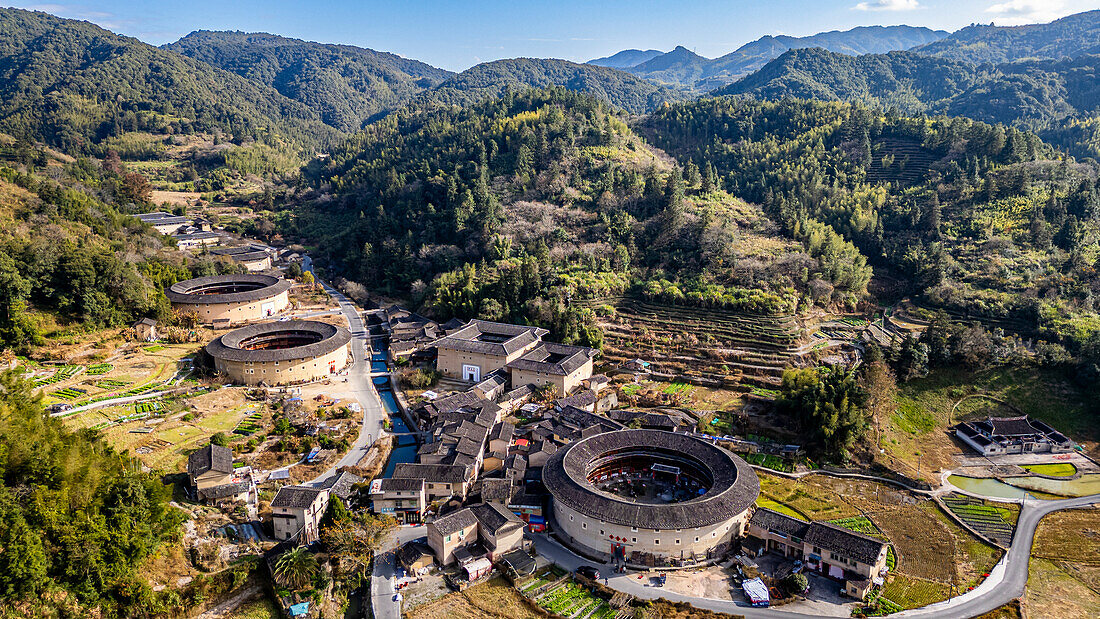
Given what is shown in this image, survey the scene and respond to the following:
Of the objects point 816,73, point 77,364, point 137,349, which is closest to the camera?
point 77,364

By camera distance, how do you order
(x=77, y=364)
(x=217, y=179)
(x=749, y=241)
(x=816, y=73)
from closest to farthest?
(x=77, y=364) < (x=749, y=241) < (x=217, y=179) < (x=816, y=73)

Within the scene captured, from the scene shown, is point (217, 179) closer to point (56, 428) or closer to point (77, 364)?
point (77, 364)

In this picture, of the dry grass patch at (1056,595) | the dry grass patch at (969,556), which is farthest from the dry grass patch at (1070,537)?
the dry grass patch at (969,556)

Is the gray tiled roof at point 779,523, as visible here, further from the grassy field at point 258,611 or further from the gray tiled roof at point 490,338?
the gray tiled roof at point 490,338

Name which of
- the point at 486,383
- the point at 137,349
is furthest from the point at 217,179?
the point at 486,383

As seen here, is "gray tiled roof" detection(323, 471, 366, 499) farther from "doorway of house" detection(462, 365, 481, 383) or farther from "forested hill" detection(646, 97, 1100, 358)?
"forested hill" detection(646, 97, 1100, 358)

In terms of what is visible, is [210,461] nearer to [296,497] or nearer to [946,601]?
[296,497]

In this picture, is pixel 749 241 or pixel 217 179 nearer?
pixel 749 241

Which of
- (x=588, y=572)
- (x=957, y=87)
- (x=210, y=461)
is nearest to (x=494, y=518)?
(x=588, y=572)
